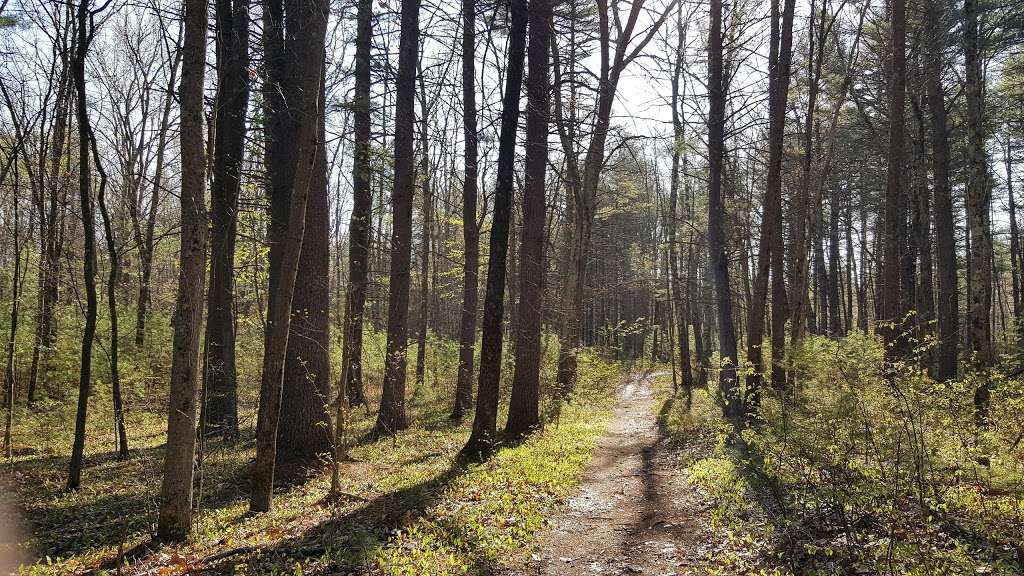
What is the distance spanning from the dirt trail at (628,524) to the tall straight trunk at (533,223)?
2.00 metres

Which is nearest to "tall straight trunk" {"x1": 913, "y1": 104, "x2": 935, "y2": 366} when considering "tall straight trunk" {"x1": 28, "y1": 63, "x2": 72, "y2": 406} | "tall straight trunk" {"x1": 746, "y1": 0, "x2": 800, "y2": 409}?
"tall straight trunk" {"x1": 746, "y1": 0, "x2": 800, "y2": 409}

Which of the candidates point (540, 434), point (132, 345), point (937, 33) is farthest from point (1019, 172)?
point (132, 345)

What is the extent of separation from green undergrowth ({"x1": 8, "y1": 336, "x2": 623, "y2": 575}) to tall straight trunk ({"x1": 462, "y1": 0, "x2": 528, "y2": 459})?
2.15ft

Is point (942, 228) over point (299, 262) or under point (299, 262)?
over

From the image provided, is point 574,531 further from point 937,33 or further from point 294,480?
point 937,33

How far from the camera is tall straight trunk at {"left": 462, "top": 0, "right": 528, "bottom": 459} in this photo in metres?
9.46

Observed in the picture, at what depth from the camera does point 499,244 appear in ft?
31.3

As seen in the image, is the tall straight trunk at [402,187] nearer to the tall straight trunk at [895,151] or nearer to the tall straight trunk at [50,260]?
the tall straight trunk at [50,260]

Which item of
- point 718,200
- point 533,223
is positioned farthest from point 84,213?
point 718,200

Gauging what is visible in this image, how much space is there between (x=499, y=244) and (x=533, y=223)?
6.01 ft

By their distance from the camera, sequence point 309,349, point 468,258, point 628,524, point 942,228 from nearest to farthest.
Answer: point 628,524 < point 309,349 < point 468,258 < point 942,228

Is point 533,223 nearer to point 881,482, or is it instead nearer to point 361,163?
point 361,163

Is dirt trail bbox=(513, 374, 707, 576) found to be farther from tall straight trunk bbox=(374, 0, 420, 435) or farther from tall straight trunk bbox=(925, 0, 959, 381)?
tall straight trunk bbox=(925, 0, 959, 381)

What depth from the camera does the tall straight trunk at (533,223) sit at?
1038 centimetres
